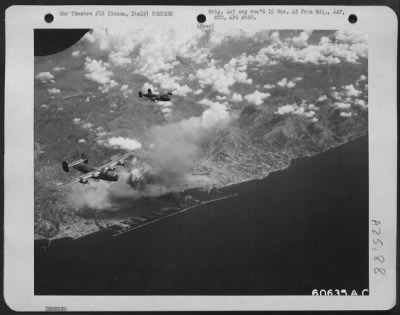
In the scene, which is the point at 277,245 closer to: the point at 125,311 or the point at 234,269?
the point at 234,269

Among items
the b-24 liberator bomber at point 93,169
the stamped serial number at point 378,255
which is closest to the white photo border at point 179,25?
the stamped serial number at point 378,255

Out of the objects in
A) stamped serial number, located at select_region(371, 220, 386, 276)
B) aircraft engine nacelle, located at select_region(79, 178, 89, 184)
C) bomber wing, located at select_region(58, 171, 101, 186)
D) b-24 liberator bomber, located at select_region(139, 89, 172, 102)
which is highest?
b-24 liberator bomber, located at select_region(139, 89, 172, 102)

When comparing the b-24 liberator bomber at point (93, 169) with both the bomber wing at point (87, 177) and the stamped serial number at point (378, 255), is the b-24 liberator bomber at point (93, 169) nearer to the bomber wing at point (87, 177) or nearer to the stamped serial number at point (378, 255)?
the bomber wing at point (87, 177)

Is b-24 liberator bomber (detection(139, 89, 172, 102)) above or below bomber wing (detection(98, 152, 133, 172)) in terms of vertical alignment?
above

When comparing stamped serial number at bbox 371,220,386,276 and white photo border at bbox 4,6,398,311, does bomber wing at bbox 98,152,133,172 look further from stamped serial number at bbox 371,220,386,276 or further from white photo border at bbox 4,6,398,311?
stamped serial number at bbox 371,220,386,276

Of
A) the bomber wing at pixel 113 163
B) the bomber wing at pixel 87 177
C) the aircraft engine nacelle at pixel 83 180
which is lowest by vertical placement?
the aircraft engine nacelle at pixel 83 180

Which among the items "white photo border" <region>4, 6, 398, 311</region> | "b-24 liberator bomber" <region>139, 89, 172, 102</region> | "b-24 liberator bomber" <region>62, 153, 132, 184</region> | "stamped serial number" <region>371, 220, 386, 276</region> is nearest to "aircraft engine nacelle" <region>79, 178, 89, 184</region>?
"b-24 liberator bomber" <region>62, 153, 132, 184</region>

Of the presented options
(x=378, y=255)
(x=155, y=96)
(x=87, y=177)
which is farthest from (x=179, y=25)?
(x=378, y=255)

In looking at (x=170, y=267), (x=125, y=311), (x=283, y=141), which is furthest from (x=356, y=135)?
(x=125, y=311)
